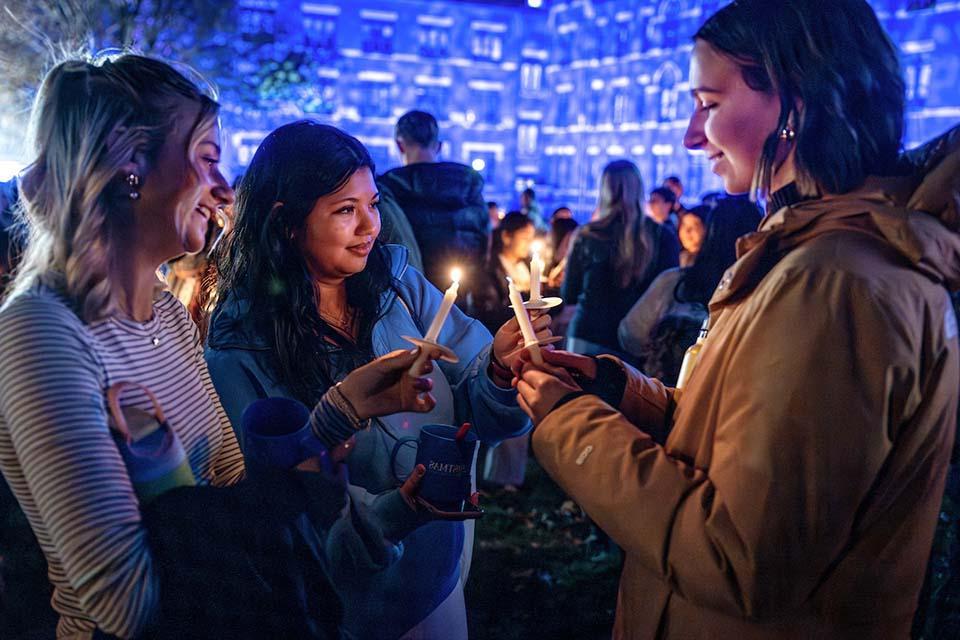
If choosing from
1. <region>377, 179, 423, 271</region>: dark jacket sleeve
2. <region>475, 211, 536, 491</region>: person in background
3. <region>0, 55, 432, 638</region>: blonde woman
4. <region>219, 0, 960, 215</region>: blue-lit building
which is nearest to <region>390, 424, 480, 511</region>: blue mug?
<region>0, 55, 432, 638</region>: blonde woman

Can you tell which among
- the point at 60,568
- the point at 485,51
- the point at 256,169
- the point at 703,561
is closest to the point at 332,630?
the point at 60,568

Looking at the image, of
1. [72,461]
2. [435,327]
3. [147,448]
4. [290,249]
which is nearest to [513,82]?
[290,249]

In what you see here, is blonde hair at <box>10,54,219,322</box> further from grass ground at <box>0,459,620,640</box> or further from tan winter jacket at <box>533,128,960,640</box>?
grass ground at <box>0,459,620,640</box>

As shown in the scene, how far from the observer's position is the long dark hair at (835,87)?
1.63m

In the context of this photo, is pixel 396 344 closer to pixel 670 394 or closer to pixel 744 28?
pixel 670 394

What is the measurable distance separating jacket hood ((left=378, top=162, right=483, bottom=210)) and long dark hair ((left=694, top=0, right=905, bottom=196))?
3.95m

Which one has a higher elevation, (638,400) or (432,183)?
(432,183)

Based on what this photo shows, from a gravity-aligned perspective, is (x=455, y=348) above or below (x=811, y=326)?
below

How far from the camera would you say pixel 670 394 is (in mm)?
2297

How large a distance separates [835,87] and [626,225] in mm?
4447

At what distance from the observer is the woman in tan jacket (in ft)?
4.60

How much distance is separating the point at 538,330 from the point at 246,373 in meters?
0.97

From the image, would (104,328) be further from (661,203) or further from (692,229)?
(661,203)

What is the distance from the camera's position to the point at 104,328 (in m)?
1.59
